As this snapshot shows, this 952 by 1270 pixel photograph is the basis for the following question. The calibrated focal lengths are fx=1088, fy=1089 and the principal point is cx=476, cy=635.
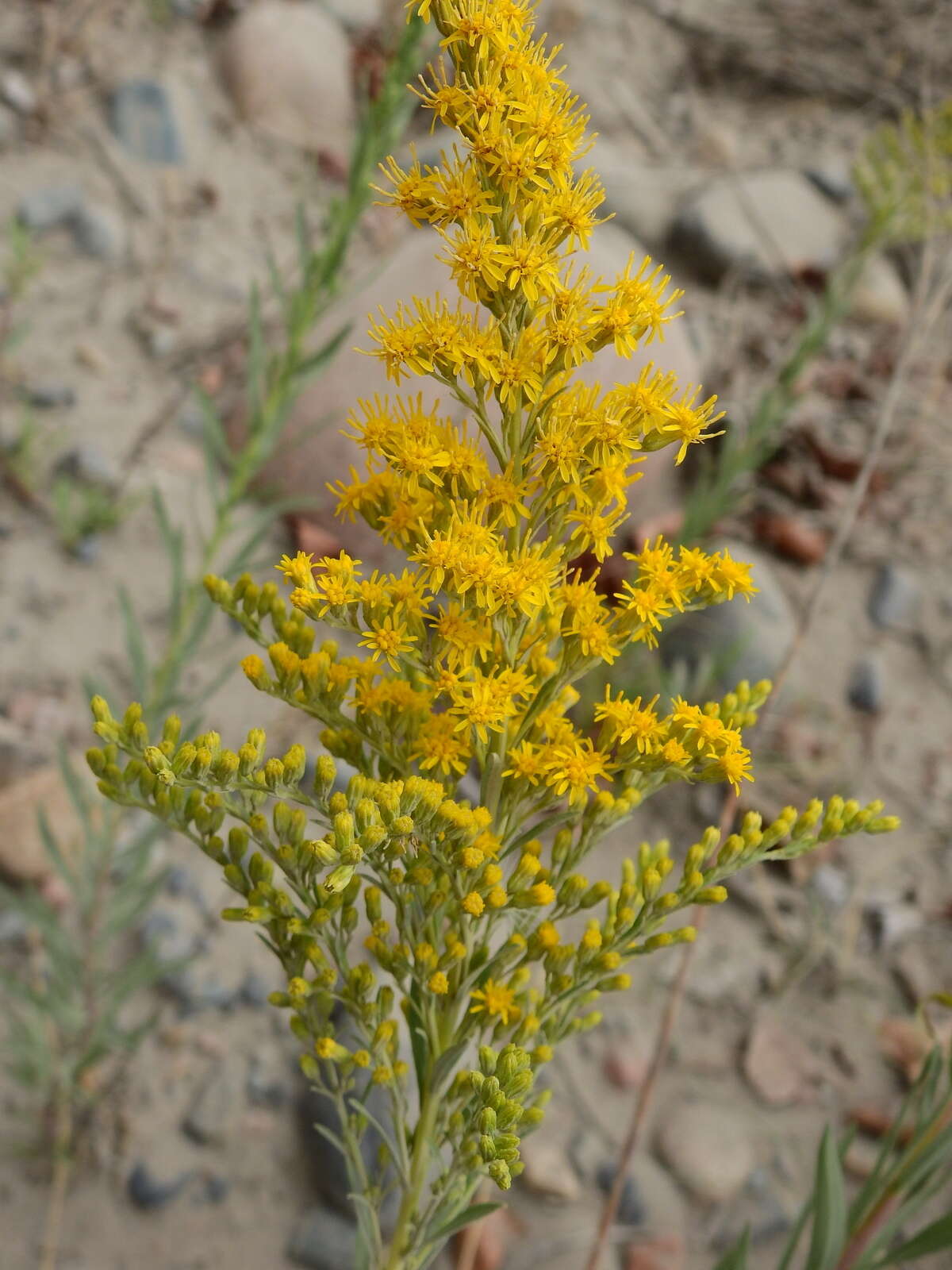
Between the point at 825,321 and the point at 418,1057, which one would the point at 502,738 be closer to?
the point at 418,1057

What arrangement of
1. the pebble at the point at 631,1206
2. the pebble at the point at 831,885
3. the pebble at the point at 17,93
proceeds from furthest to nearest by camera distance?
1. the pebble at the point at 17,93
2. the pebble at the point at 831,885
3. the pebble at the point at 631,1206

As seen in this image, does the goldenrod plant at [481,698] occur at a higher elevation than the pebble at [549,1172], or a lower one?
higher

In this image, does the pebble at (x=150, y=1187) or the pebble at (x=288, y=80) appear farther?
the pebble at (x=288, y=80)

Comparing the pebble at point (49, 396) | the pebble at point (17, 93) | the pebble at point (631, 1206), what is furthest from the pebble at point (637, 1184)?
the pebble at point (17, 93)

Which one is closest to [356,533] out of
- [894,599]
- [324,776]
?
[894,599]

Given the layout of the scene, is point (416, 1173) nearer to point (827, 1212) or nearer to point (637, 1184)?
point (827, 1212)

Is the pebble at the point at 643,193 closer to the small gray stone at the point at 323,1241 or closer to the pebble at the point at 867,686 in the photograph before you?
the pebble at the point at 867,686

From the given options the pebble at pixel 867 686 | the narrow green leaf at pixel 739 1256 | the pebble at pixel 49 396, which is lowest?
the narrow green leaf at pixel 739 1256
